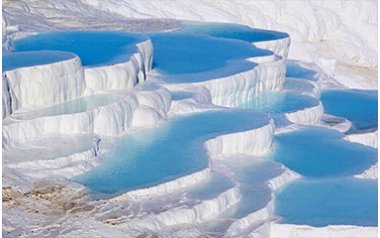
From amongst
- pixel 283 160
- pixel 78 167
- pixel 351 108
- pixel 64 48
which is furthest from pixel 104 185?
pixel 351 108

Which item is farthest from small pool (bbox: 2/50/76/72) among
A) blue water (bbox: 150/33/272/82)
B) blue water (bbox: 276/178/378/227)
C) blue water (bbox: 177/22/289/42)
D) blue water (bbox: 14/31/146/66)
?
blue water (bbox: 177/22/289/42)

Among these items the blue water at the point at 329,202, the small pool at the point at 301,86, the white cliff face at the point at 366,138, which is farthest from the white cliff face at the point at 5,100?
the small pool at the point at 301,86

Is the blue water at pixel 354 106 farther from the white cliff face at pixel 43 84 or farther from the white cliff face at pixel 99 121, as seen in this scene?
the white cliff face at pixel 43 84

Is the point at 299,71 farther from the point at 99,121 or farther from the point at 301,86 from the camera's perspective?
the point at 99,121

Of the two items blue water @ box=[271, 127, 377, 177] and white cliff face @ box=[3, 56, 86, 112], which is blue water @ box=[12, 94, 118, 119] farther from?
blue water @ box=[271, 127, 377, 177]

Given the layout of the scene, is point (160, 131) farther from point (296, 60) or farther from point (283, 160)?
point (296, 60)

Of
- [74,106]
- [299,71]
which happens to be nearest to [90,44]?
[74,106]
